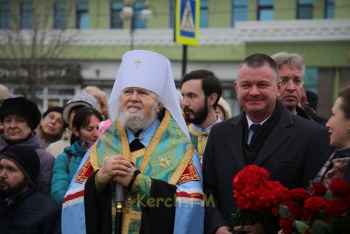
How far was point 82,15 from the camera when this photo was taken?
1150 inches

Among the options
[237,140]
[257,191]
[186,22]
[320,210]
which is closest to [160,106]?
[237,140]

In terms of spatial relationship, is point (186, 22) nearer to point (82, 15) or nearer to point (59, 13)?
point (59, 13)

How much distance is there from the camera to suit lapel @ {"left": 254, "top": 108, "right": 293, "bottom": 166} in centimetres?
424

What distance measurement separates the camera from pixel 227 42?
25.9 m

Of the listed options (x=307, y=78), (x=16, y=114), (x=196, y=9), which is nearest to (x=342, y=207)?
(x=16, y=114)

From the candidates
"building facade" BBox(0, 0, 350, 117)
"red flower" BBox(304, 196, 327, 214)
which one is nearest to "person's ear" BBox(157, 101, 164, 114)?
"red flower" BBox(304, 196, 327, 214)

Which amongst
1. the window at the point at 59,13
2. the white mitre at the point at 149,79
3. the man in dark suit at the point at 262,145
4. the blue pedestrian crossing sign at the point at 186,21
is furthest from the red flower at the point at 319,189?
the window at the point at 59,13

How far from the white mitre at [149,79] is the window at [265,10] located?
2178 cm

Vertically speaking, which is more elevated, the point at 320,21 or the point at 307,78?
the point at 320,21

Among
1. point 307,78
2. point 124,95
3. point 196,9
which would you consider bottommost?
point 307,78

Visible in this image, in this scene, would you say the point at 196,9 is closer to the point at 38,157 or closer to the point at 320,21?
the point at 38,157

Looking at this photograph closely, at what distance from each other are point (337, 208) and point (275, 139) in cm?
131

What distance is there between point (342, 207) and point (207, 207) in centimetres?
163

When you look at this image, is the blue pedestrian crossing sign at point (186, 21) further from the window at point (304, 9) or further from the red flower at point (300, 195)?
the window at point (304, 9)
